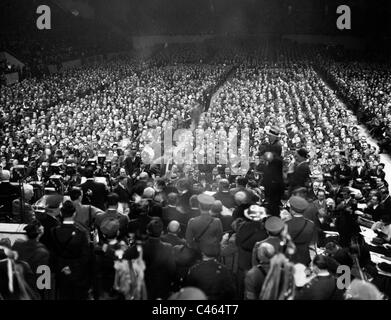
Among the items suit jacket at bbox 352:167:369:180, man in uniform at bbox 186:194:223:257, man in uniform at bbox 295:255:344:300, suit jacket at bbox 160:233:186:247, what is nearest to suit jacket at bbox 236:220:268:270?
man in uniform at bbox 186:194:223:257

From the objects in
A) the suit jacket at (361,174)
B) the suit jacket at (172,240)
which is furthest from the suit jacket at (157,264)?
the suit jacket at (361,174)

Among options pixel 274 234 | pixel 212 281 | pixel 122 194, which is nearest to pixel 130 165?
pixel 122 194

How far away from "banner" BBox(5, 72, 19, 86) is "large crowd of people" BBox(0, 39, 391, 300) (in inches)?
122

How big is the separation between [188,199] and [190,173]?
10.6 ft

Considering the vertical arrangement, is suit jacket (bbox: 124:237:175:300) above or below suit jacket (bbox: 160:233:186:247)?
below

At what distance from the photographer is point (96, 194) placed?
6734 millimetres

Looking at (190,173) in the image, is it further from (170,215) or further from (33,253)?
(33,253)

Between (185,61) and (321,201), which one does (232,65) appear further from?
(321,201)

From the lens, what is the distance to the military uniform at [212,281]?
12.4ft

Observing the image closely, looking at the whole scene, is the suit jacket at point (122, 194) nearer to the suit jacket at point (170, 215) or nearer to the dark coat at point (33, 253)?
the suit jacket at point (170, 215)

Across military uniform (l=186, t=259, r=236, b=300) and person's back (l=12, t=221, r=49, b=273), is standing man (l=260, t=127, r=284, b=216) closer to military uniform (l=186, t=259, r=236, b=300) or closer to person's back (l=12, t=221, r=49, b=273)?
military uniform (l=186, t=259, r=236, b=300)

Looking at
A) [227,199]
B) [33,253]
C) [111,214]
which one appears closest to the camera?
[33,253]

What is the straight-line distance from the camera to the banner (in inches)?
1055

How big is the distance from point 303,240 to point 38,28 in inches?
1559
